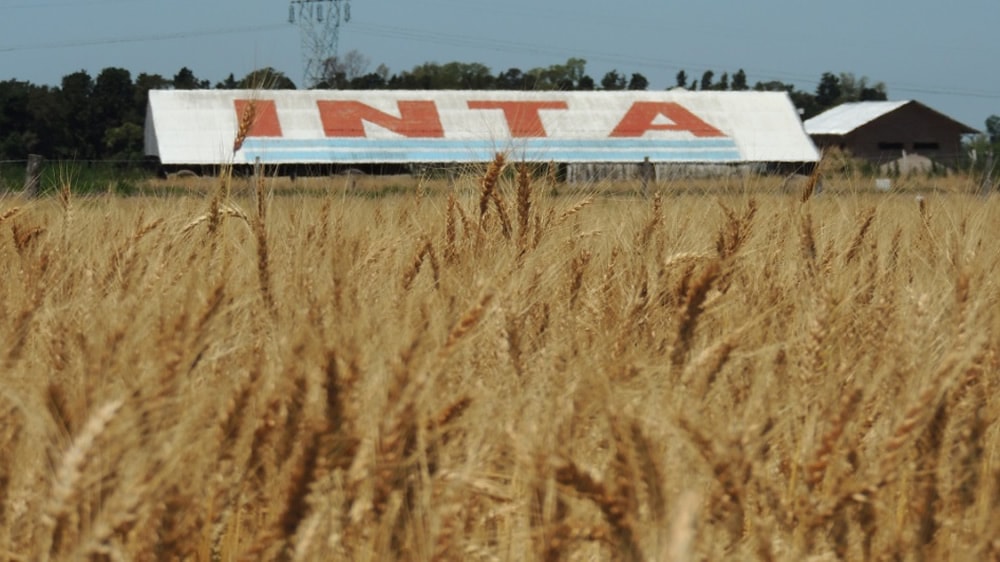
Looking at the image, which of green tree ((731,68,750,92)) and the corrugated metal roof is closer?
the corrugated metal roof

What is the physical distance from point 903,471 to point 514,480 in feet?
1.53

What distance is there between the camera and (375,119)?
32344mm

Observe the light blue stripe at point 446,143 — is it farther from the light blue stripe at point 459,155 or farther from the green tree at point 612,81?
the green tree at point 612,81

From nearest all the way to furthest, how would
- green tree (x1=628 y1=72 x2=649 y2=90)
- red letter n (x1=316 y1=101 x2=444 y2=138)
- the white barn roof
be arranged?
the white barn roof → red letter n (x1=316 y1=101 x2=444 y2=138) → green tree (x1=628 y1=72 x2=649 y2=90)

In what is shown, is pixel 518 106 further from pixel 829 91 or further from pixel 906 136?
pixel 829 91

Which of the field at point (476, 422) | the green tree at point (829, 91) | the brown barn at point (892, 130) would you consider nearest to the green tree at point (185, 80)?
Result: the brown barn at point (892, 130)

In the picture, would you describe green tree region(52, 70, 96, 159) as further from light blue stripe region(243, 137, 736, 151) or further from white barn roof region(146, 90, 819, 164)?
light blue stripe region(243, 137, 736, 151)

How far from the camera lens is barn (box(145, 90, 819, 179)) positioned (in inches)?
1210

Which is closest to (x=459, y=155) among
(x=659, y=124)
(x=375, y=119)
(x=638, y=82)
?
(x=375, y=119)

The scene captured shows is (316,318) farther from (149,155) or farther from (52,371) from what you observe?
(149,155)

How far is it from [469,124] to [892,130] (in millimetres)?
28290

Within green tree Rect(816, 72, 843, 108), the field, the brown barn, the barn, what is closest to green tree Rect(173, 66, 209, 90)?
the barn

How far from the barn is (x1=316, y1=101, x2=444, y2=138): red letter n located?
25 millimetres

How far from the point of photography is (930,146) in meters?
56.6
